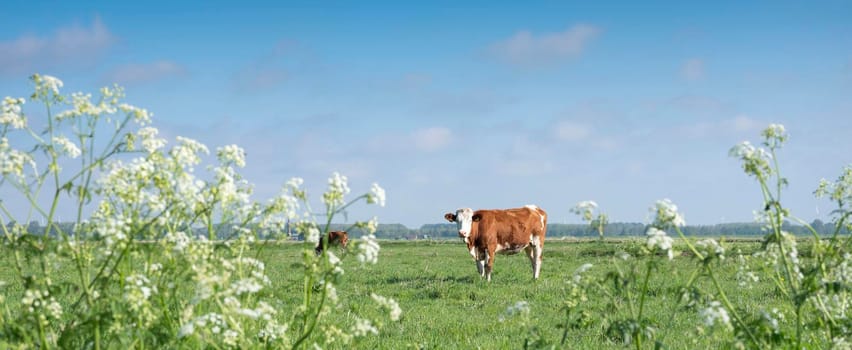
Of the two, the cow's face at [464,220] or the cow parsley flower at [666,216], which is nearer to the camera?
the cow parsley flower at [666,216]

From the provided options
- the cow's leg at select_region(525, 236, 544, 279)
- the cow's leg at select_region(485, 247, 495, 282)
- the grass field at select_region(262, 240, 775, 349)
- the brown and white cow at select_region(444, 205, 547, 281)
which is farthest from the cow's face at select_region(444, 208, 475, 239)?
the cow's leg at select_region(525, 236, 544, 279)

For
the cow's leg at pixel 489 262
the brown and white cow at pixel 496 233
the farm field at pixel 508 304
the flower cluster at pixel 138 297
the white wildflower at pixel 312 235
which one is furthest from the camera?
the brown and white cow at pixel 496 233

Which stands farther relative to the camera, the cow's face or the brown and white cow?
the cow's face

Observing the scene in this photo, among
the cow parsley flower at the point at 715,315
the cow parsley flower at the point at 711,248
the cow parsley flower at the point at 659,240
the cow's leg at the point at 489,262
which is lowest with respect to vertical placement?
the cow's leg at the point at 489,262

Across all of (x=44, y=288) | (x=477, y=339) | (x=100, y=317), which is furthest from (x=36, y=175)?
(x=477, y=339)

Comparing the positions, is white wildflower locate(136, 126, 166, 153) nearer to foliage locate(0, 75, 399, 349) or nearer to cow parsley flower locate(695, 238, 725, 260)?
foliage locate(0, 75, 399, 349)

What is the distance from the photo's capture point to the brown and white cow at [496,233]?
22.4 meters

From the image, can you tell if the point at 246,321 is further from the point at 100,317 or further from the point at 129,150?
the point at 129,150

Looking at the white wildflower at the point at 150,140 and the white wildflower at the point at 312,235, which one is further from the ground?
the white wildflower at the point at 150,140

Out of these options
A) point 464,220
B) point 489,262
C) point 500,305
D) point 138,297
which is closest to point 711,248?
point 138,297

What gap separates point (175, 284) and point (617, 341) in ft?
23.6

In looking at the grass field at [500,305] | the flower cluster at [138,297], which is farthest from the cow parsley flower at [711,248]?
the flower cluster at [138,297]

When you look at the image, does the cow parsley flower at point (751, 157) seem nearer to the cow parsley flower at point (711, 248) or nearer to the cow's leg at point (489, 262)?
the cow parsley flower at point (711, 248)

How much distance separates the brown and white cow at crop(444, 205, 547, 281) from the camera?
73.5 ft
